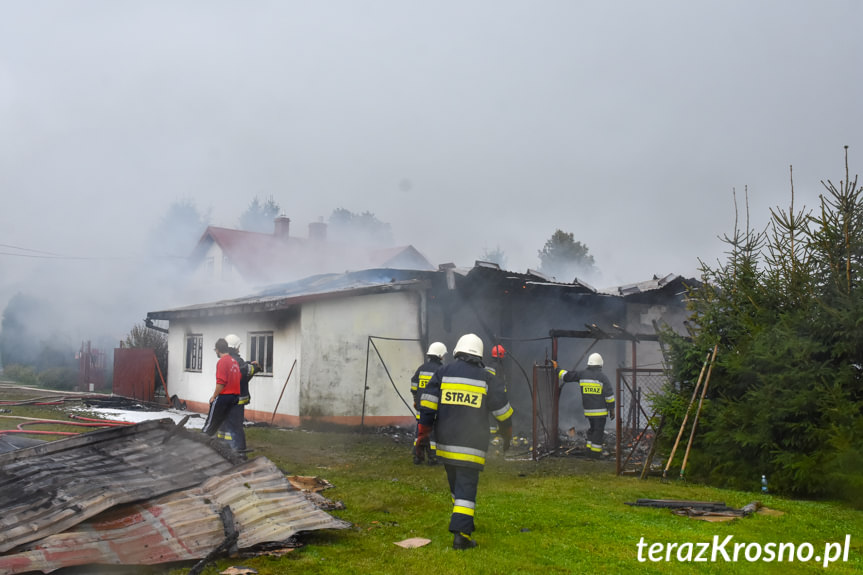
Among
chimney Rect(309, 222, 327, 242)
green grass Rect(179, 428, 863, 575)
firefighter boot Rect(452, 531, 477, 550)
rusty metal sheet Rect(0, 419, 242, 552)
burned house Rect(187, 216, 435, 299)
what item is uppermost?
chimney Rect(309, 222, 327, 242)

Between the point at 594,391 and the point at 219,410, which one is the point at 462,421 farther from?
the point at 594,391

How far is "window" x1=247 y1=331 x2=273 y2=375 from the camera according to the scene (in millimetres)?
16234

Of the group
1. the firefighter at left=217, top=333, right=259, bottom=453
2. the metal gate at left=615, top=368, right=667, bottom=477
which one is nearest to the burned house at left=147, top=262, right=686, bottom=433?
the metal gate at left=615, top=368, right=667, bottom=477

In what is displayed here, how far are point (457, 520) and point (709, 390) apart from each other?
18.5 feet

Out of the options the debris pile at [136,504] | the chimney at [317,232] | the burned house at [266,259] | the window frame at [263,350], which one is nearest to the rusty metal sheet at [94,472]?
the debris pile at [136,504]

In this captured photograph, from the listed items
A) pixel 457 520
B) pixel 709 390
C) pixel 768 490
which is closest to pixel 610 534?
pixel 457 520

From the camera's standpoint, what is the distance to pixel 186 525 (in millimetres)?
4926

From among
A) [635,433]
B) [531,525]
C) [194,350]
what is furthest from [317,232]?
[531,525]

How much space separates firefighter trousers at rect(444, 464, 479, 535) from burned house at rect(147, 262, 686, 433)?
28.2ft

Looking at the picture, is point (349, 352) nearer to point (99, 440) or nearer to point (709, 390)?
point (709, 390)

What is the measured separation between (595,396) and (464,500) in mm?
6367

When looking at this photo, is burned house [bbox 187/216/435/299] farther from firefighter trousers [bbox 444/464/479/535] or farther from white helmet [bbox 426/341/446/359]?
firefighter trousers [bbox 444/464/479/535]

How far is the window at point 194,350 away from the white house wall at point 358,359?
591cm

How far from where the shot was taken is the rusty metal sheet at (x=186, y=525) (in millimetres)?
4336
